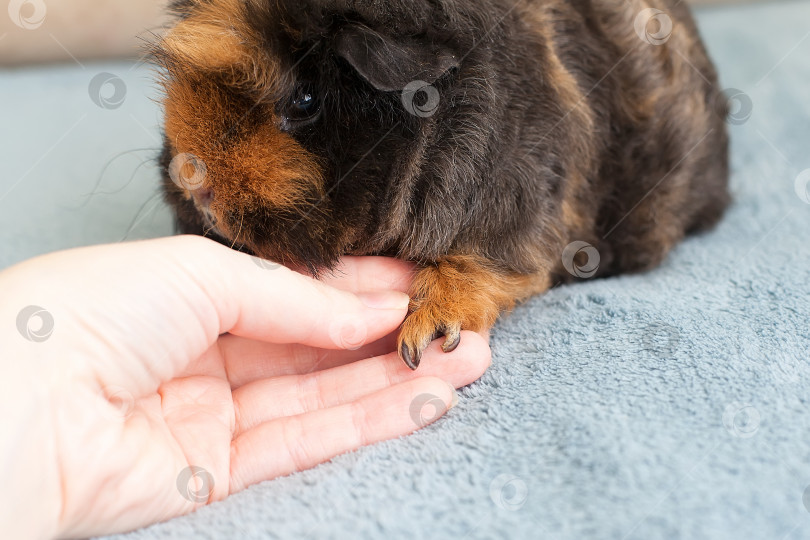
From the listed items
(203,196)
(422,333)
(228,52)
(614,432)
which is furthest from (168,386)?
(614,432)

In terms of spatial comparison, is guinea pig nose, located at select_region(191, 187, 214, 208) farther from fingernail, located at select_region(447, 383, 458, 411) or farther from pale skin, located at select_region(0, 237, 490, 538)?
fingernail, located at select_region(447, 383, 458, 411)

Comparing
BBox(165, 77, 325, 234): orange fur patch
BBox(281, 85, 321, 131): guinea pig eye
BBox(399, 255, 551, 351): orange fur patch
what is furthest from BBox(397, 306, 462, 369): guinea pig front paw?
BBox(281, 85, 321, 131): guinea pig eye

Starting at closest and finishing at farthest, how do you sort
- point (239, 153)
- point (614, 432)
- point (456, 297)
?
point (614, 432) < point (239, 153) < point (456, 297)

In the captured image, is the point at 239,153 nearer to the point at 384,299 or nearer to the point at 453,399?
the point at 384,299

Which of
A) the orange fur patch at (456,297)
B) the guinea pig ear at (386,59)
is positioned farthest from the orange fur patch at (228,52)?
the orange fur patch at (456,297)

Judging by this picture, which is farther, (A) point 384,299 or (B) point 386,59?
(A) point 384,299

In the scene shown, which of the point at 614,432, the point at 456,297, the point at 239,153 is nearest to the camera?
the point at 614,432

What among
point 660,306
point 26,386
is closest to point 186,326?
point 26,386

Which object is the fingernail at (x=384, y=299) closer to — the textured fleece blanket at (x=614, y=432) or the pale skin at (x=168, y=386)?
the pale skin at (x=168, y=386)
